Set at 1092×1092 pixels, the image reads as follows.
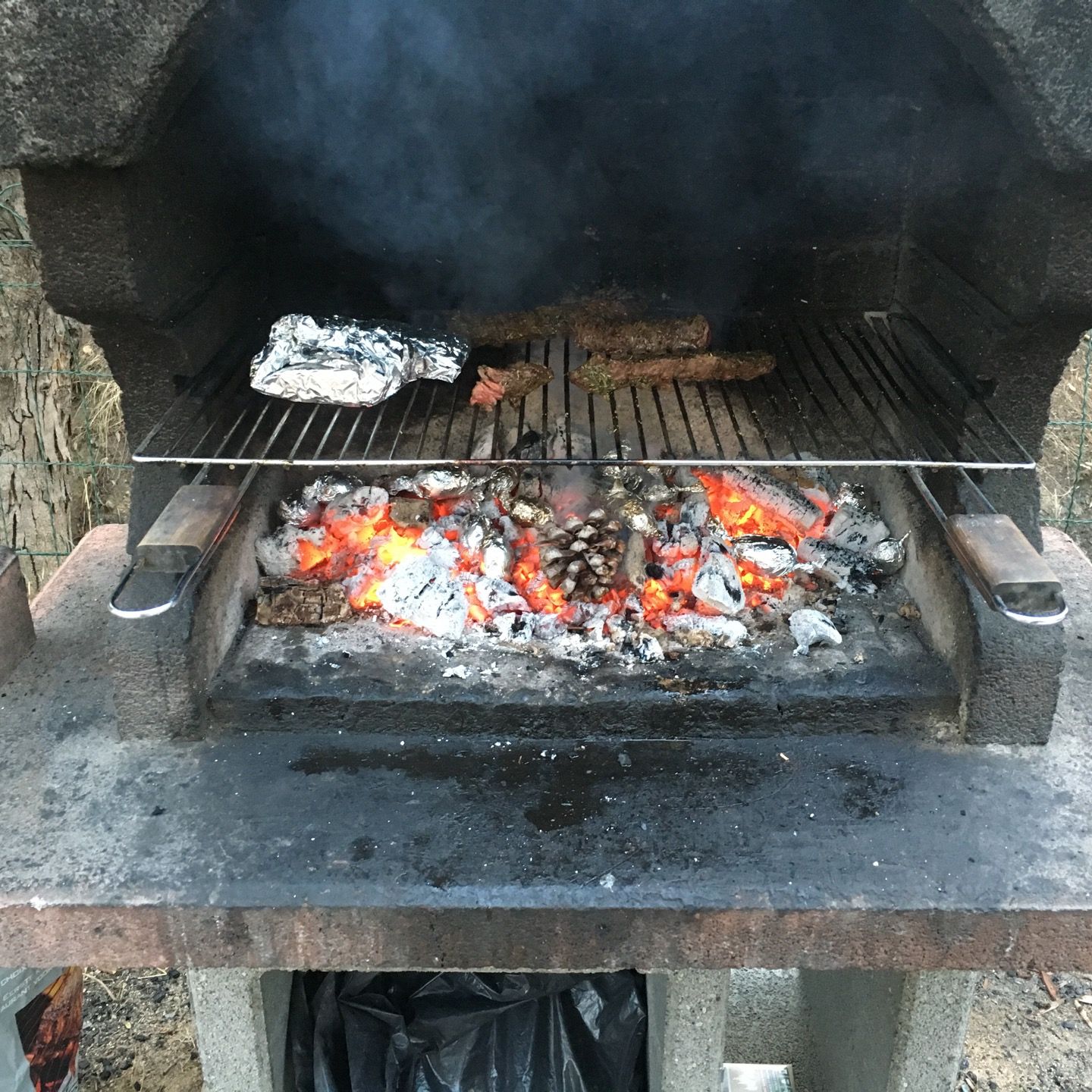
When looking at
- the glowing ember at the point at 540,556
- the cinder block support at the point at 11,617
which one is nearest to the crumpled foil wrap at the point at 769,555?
the glowing ember at the point at 540,556

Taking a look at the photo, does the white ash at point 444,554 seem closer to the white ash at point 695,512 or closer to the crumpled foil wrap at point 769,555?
the white ash at point 695,512

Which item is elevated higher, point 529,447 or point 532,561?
point 529,447

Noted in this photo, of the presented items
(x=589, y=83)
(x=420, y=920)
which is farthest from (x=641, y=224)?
(x=420, y=920)

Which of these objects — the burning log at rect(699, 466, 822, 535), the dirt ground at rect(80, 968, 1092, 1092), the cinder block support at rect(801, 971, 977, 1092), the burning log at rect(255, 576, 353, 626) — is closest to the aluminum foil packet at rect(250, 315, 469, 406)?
the burning log at rect(255, 576, 353, 626)

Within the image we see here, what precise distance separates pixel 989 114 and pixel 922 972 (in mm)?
1955

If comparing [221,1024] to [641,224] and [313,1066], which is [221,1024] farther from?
[641,224]

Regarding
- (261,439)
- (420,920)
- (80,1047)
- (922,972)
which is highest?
(261,439)

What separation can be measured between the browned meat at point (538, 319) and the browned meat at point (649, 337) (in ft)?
0.37

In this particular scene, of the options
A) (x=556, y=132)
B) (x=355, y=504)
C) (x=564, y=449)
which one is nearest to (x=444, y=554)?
(x=355, y=504)

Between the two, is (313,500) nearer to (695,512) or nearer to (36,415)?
(695,512)

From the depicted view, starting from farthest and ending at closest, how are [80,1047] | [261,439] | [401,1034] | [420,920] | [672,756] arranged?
[80,1047], [261,439], [401,1034], [672,756], [420,920]

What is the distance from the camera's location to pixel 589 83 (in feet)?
8.89

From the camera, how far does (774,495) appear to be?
272cm

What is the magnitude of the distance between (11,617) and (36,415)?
205cm
